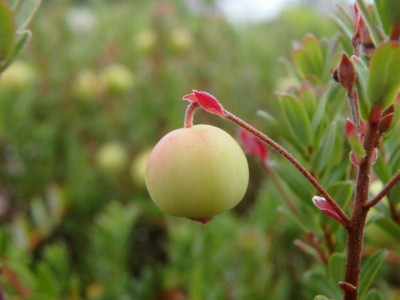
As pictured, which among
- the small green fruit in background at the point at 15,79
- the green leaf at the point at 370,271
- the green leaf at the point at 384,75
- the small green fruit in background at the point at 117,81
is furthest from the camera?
the small green fruit in background at the point at 117,81

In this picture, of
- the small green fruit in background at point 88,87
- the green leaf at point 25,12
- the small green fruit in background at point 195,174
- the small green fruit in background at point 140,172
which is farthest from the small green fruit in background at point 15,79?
the small green fruit in background at point 195,174

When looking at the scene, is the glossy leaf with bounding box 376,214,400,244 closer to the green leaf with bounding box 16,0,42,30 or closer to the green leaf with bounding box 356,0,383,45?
the green leaf with bounding box 356,0,383,45

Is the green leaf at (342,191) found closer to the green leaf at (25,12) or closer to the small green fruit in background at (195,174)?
the small green fruit in background at (195,174)

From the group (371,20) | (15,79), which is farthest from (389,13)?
(15,79)

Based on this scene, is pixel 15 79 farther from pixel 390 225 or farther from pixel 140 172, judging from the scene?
pixel 390 225

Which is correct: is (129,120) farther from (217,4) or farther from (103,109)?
(217,4)

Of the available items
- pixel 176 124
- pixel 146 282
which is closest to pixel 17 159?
pixel 176 124
